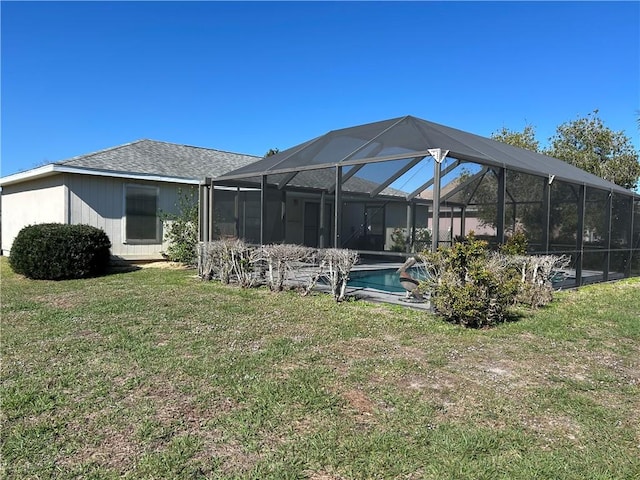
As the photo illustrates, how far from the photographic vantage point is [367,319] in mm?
6195

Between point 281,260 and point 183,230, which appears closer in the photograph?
point 281,260

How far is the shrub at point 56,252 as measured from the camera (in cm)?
989

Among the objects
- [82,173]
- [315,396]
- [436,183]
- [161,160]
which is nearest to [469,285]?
[436,183]

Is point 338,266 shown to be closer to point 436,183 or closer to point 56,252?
point 436,183

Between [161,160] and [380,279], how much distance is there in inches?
344

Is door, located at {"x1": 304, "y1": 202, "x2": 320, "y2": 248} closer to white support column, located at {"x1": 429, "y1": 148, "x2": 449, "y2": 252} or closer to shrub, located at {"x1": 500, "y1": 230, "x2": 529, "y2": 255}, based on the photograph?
shrub, located at {"x1": 500, "y1": 230, "x2": 529, "y2": 255}

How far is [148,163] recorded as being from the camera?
13.9 metres

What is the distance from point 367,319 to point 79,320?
3933 millimetres

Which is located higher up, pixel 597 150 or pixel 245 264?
pixel 597 150

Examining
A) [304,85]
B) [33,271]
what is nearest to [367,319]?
[33,271]

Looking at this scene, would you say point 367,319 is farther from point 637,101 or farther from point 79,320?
point 637,101

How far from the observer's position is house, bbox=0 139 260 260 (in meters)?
12.3

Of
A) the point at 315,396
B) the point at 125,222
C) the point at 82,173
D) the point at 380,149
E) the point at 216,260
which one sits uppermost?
the point at 380,149

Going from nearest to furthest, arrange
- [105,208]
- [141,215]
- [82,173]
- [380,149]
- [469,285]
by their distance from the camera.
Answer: [469,285], [380,149], [82,173], [105,208], [141,215]
